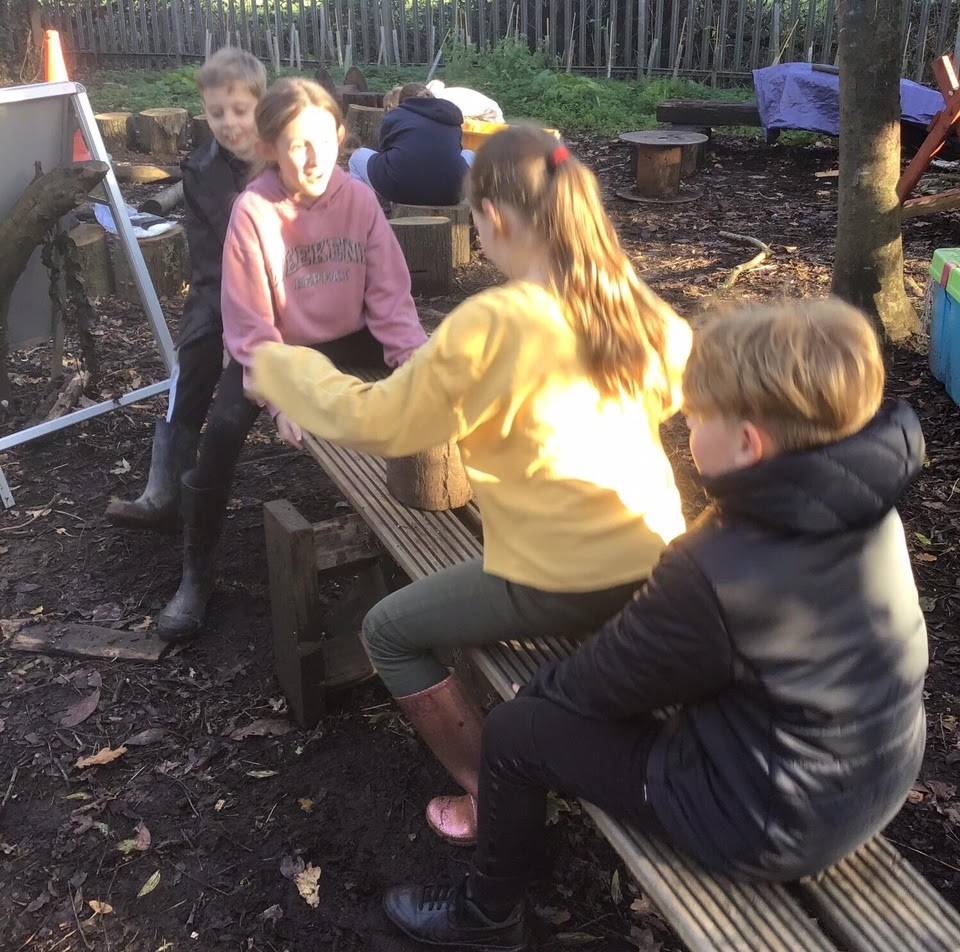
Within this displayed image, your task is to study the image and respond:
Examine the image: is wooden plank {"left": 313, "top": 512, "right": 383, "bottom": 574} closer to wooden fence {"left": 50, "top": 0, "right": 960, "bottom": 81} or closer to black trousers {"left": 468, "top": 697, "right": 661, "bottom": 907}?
black trousers {"left": 468, "top": 697, "right": 661, "bottom": 907}

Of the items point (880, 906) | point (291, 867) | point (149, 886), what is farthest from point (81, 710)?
point (880, 906)

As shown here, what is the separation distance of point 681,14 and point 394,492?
12621mm

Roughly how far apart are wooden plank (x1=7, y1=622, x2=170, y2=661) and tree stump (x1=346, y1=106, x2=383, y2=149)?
618 cm

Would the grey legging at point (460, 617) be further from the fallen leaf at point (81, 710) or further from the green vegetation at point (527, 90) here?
the green vegetation at point (527, 90)

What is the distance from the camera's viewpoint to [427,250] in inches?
240

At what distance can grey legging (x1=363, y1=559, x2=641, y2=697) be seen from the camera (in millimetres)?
2053

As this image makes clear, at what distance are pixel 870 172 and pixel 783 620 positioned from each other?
379cm

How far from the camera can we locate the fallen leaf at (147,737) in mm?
2973

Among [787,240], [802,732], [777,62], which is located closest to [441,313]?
[787,240]

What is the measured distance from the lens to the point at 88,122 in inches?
169

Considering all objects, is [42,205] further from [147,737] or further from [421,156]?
[421,156]

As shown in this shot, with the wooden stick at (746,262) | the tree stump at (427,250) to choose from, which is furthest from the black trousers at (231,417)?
the wooden stick at (746,262)

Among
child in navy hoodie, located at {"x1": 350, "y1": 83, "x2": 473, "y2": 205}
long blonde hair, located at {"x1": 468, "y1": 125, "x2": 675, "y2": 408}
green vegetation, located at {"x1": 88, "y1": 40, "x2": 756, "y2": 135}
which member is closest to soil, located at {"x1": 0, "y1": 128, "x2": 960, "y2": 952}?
long blonde hair, located at {"x1": 468, "y1": 125, "x2": 675, "y2": 408}

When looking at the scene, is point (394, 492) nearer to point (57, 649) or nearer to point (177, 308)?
point (57, 649)
